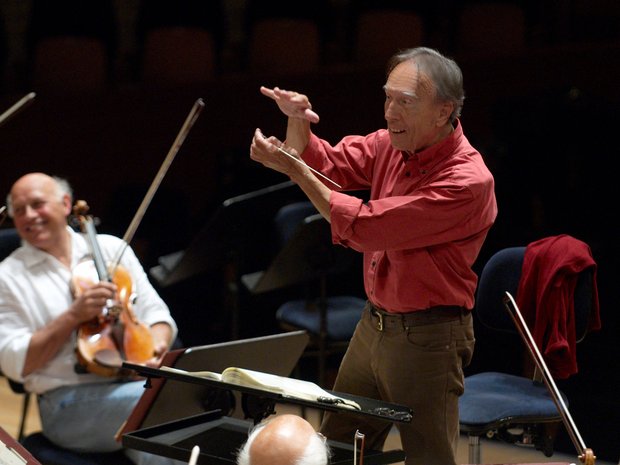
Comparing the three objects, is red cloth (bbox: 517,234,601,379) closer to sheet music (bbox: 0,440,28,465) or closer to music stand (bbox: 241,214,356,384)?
music stand (bbox: 241,214,356,384)

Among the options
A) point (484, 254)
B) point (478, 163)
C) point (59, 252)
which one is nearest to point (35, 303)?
point (59, 252)

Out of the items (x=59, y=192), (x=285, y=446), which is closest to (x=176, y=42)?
(x=59, y=192)

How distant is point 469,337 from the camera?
2.57m

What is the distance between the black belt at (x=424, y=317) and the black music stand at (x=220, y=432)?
0.91 ft

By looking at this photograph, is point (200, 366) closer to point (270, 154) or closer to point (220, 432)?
point (220, 432)

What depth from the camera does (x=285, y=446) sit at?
1903 mm

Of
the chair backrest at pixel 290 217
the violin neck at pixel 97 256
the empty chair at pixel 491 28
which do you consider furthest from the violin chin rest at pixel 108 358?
the empty chair at pixel 491 28

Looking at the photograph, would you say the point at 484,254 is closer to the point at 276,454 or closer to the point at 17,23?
the point at 276,454

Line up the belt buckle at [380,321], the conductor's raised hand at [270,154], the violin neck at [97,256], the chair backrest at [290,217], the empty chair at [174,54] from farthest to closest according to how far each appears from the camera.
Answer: the empty chair at [174,54] → the chair backrest at [290,217] → the violin neck at [97,256] → the belt buckle at [380,321] → the conductor's raised hand at [270,154]

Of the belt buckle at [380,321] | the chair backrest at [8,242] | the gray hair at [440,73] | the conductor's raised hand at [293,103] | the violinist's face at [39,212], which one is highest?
the gray hair at [440,73]

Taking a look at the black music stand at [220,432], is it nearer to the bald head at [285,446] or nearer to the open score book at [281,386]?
the open score book at [281,386]

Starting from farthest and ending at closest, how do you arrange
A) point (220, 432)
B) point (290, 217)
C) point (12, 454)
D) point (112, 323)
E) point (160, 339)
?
point (290, 217), point (160, 339), point (112, 323), point (220, 432), point (12, 454)

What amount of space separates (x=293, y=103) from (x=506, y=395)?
1.10 meters

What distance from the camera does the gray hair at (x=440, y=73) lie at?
2424 mm
